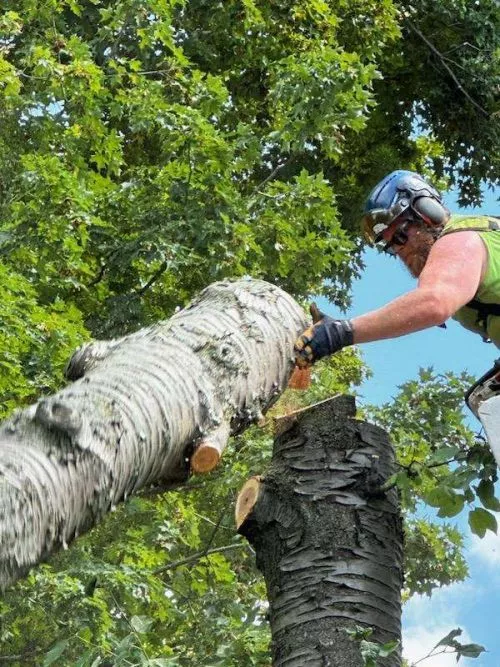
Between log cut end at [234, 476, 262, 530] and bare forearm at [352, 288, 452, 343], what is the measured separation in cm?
81

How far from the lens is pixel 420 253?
366 cm

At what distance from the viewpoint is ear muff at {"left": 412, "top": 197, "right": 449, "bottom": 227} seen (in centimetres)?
358

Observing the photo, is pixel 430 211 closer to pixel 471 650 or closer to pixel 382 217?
pixel 382 217

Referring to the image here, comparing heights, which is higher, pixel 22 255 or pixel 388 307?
pixel 22 255

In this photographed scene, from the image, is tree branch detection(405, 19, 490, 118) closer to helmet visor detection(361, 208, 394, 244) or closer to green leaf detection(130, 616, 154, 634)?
helmet visor detection(361, 208, 394, 244)

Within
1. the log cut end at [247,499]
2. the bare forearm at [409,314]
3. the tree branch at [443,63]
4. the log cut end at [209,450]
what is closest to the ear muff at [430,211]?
the bare forearm at [409,314]

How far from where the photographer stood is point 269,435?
29.2ft

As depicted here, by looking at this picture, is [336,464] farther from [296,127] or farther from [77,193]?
[296,127]

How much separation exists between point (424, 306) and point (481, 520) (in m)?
0.70

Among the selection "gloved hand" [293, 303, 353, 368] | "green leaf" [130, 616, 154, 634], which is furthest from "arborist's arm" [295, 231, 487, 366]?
"green leaf" [130, 616, 154, 634]

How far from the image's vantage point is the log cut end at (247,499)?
142 inches

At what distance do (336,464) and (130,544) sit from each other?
219 inches

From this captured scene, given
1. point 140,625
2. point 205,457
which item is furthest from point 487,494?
point 140,625

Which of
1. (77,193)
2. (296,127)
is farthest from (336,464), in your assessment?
(296,127)
